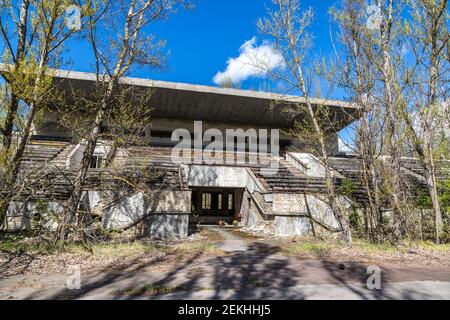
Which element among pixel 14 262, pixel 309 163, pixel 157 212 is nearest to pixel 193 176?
pixel 157 212

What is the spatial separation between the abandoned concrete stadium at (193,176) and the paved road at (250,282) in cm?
339

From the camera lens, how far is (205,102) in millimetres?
21438

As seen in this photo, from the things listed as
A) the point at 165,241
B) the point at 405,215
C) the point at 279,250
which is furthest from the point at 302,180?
the point at 165,241

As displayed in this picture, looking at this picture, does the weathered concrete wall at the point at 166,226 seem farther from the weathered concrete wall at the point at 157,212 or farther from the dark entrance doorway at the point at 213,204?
the dark entrance doorway at the point at 213,204

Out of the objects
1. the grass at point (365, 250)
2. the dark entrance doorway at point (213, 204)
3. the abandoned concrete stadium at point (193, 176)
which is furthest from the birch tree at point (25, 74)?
the dark entrance doorway at point (213, 204)

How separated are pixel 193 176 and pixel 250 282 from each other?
35.0 feet

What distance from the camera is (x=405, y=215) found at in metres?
9.34

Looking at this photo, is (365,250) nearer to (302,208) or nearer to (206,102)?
(302,208)

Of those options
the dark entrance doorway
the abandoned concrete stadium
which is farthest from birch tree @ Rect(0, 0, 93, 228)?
the dark entrance doorway

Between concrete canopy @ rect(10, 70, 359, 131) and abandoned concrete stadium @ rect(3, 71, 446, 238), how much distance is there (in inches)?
2.8

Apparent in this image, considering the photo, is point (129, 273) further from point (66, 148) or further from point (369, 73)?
point (66, 148)

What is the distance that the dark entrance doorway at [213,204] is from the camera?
718 inches

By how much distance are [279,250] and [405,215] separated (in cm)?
463
